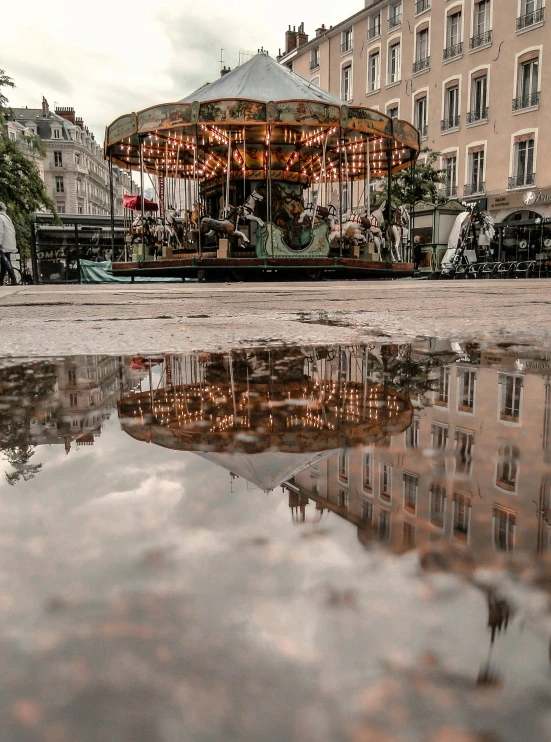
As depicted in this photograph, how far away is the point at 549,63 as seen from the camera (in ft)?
76.2

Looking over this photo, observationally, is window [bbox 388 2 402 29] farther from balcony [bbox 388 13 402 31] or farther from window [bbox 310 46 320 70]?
window [bbox 310 46 320 70]

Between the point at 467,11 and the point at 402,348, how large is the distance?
29.4 metres

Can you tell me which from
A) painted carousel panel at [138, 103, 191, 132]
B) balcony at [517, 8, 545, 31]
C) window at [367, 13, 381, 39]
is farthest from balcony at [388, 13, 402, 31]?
painted carousel panel at [138, 103, 191, 132]

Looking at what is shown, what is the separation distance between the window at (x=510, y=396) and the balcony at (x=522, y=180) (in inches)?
1008

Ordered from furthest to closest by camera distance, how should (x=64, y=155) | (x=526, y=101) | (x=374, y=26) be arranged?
(x=64, y=155) < (x=374, y=26) < (x=526, y=101)

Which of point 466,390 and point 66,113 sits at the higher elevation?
point 66,113

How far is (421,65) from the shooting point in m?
28.4

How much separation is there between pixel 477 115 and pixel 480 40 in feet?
9.54

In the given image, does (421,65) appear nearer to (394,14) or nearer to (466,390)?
(394,14)

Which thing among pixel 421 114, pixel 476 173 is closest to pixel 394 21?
pixel 421 114

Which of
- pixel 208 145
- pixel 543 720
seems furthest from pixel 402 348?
pixel 208 145

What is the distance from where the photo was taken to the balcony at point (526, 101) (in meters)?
23.8

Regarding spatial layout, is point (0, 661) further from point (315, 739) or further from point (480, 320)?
point (480, 320)

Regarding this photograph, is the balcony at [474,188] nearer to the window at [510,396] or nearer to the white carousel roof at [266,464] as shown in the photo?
the window at [510,396]
